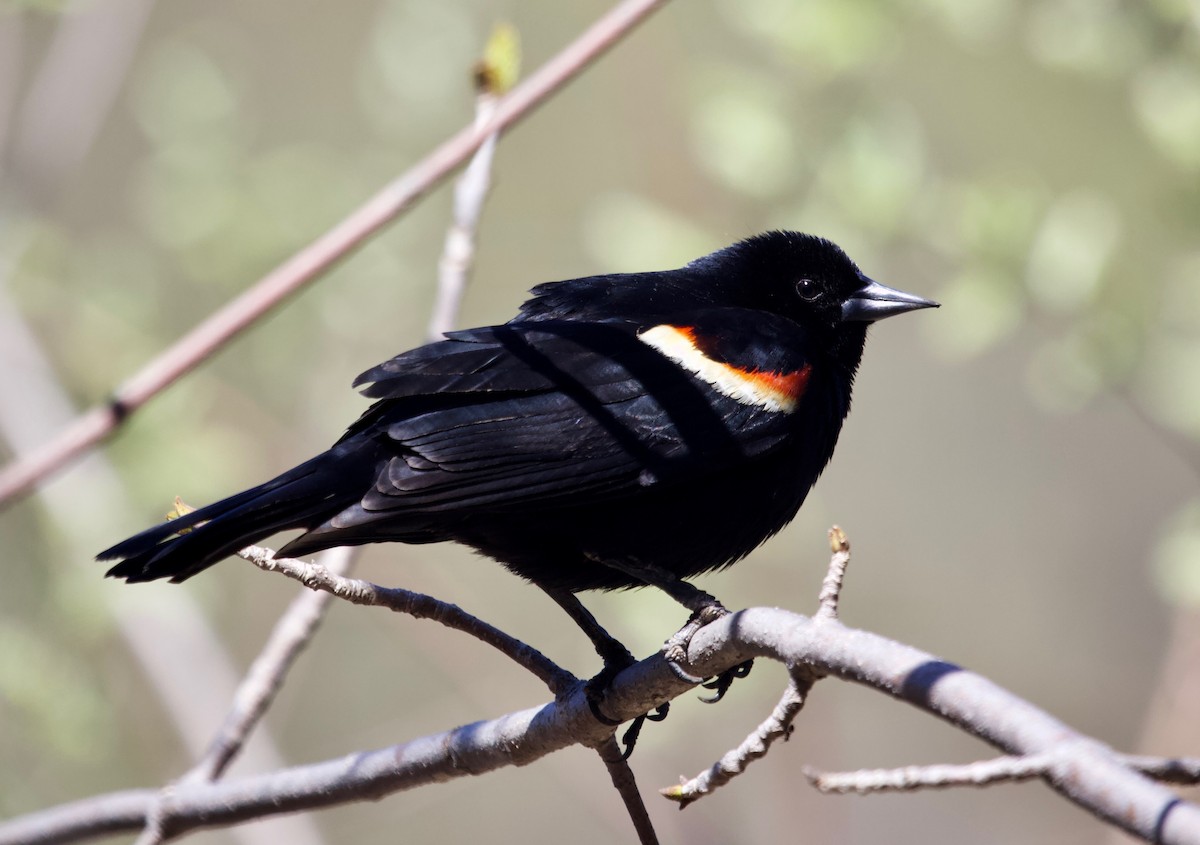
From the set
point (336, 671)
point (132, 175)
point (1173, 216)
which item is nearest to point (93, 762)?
point (336, 671)

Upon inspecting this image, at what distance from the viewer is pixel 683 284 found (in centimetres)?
298

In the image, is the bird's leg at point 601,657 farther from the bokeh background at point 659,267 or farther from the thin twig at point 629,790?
the bokeh background at point 659,267

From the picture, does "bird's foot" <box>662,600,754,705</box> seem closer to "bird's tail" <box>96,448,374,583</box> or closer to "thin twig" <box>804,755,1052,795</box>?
"thin twig" <box>804,755,1052,795</box>


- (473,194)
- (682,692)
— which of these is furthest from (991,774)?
(473,194)

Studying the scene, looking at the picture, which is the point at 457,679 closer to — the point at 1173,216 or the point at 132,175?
the point at 1173,216

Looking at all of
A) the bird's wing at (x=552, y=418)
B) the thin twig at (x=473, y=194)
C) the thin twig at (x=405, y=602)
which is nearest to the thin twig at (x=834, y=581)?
the thin twig at (x=405, y=602)

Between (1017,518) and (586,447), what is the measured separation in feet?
12.6

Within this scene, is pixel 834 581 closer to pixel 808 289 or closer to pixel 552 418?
pixel 552 418

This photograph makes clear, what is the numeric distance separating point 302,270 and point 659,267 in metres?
1.73

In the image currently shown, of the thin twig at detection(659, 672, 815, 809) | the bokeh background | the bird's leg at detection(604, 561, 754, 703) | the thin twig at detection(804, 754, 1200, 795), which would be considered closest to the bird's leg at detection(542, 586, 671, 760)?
the bird's leg at detection(604, 561, 754, 703)

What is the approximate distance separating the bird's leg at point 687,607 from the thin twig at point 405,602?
255 mm

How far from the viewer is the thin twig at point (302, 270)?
1.93 metres

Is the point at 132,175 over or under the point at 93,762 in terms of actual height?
over

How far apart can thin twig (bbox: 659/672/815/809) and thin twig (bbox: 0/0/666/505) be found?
994 mm
